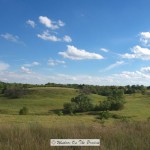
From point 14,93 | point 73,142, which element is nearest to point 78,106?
point 14,93

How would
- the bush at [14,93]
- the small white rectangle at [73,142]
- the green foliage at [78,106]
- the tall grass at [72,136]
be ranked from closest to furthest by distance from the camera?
the small white rectangle at [73,142] < the tall grass at [72,136] < the green foliage at [78,106] < the bush at [14,93]

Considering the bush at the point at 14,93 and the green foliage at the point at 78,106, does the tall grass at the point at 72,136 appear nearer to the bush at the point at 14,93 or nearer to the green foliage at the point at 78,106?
the green foliage at the point at 78,106

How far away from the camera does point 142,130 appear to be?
867 cm

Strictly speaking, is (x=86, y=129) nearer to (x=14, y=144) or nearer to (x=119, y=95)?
(x=14, y=144)

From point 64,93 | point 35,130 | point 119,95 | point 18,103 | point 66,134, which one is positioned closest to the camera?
point 66,134

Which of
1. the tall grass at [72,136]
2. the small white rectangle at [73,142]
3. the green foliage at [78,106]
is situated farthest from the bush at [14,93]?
the small white rectangle at [73,142]

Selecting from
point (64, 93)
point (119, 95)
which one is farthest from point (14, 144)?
point (64, 93)

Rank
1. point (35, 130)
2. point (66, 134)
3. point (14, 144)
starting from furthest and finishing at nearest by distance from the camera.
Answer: point (35, 130)
point (66, 134)
point (14, 144)

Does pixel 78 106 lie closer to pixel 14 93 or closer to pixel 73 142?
pixel 14 93

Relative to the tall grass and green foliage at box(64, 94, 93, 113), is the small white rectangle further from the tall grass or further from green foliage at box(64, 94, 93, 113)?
green foliage at box(64, 94, 93, 113)

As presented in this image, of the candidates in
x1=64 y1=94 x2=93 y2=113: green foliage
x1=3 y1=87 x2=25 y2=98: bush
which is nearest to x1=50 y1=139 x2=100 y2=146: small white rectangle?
x1=64 y1=94 x2=93 y2=113: green foliage

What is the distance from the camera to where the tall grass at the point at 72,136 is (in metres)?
6.77

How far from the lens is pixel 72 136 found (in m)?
7.73

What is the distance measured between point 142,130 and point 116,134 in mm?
991
